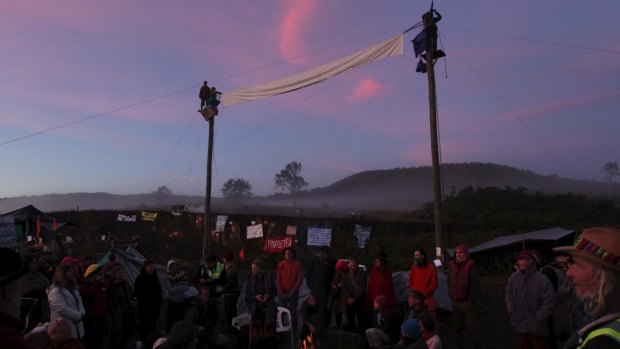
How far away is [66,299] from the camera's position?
6.46 m

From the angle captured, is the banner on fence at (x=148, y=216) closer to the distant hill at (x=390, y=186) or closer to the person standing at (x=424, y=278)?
the person standing at (x=424, y=278)

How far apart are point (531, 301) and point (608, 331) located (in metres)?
5.23

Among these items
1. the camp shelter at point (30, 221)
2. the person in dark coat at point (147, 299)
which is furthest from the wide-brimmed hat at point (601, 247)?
the camp shelter at point (30, 221)

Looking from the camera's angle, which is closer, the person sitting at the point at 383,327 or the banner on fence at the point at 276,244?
the person sitting at the point at 383,327

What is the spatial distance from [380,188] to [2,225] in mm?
116150

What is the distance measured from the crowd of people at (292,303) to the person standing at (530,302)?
0.01 metres

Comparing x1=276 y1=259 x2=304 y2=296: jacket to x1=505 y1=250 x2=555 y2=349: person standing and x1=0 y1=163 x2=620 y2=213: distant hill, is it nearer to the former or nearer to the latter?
x1=505 y1=250 x2=555 y2=349: person standing

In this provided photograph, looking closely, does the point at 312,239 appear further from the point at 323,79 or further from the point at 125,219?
the point at 125,219

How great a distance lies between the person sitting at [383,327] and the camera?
6.41m

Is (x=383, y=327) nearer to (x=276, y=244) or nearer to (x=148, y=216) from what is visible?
(x=276, y=244)

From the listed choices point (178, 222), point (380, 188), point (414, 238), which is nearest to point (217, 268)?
point (414, 238)

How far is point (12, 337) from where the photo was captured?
176cm

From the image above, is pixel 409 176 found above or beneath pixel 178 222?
above

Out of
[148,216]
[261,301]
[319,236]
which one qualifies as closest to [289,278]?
[261,301]
